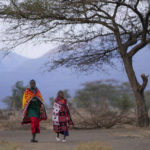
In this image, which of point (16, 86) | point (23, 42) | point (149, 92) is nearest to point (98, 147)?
point (23, 42)

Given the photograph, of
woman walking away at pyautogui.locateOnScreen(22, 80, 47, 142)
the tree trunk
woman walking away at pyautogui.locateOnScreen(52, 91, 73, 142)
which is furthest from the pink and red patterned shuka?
the tree trunk

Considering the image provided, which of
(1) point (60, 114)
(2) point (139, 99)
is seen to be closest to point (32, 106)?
(1) point (60, 114)

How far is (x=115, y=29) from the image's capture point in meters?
14.2

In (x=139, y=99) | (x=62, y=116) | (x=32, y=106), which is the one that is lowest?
(x=62, y=116)

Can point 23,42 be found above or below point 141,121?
above

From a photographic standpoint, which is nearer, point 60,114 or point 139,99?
point 60,114

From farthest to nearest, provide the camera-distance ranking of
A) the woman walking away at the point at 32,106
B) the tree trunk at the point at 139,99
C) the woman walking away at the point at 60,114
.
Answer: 1. the tree trunk at the point at 139,99
2. the woman walking away at the point at 60,114
3. the woman walking away at the point at 32,106

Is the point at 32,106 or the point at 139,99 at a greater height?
the point at 139,99

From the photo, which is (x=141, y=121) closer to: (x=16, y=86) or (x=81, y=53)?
(x=81, y=53)

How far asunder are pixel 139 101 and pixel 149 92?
3314cm

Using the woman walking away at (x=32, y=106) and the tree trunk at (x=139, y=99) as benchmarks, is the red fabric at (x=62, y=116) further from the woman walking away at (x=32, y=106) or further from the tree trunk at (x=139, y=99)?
the tree trunk at (x=139, y=99)

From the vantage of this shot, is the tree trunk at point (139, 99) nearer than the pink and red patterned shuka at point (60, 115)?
No

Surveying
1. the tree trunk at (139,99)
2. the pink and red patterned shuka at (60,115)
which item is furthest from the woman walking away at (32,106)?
the tree trunk at (139,99)

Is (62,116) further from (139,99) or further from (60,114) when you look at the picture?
(139,99)
